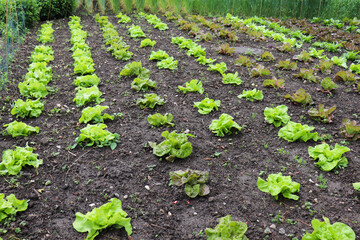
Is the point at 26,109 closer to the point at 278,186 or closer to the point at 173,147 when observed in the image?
the point at 173,147

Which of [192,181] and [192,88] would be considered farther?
[192,88]

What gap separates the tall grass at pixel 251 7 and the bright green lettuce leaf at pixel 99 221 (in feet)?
34.8

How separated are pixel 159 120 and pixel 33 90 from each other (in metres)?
2.51

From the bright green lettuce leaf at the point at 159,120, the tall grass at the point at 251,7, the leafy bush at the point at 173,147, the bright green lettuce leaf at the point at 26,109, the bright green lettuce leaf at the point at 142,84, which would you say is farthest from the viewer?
the tall grass at the point at 251,7

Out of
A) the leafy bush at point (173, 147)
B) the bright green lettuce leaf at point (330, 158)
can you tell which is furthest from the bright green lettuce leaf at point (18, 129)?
the bright green lettuce leaf at point (330, 158)

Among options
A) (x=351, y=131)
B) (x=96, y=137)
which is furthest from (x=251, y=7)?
(x=96, y=137)

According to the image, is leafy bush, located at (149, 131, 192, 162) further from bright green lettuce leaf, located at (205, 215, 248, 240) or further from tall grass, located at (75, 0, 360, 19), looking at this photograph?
tall grass, located at (75, 0, 360, 19)

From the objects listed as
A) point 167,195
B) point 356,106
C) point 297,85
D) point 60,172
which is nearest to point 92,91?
point 60,172

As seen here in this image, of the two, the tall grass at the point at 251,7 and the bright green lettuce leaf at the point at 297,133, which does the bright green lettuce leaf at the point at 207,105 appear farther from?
the tall grass at the point at 251,7

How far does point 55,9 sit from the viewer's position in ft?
36.3

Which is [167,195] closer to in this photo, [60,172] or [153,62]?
[60,172]

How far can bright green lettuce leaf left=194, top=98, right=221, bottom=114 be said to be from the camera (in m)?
4.72

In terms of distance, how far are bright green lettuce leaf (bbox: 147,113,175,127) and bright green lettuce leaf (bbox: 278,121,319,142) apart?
1.54m

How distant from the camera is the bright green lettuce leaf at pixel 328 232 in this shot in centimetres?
248
